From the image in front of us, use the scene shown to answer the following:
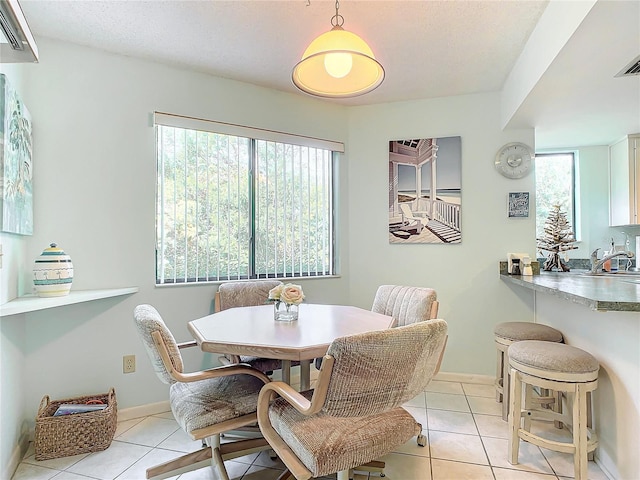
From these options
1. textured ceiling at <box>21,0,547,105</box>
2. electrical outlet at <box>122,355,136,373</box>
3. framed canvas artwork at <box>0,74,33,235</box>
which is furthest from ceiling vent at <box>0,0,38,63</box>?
electrical outlet at <box>122,355,136,373</box>

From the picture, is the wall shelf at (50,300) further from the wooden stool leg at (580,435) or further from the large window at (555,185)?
the large window at (555,185)

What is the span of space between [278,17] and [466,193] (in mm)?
2099

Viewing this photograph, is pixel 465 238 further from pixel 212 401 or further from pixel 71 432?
pixel 71 432

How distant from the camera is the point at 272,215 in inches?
127

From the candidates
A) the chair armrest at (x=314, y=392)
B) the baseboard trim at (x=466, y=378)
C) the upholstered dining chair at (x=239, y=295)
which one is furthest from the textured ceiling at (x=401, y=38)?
the baseboard trim at (x=466, y=378)

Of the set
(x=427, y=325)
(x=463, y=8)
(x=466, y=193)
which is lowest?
(x=427, y=325)

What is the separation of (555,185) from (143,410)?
14.4 ft

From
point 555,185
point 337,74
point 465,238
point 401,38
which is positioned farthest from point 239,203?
point 555,185

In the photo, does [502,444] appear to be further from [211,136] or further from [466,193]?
[211,136]

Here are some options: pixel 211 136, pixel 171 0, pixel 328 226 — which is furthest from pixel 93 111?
pixel 328 226

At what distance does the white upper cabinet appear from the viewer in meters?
3.36

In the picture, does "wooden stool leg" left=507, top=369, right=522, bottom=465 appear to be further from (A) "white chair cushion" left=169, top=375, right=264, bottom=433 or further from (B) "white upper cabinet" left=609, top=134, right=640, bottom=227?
(B) "white upper cabinet" left=609, top=134, right=640, bottom=227

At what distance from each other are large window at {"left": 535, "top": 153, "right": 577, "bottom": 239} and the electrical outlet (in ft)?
13.0

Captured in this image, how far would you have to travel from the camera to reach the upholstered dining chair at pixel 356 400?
116 centimetres
